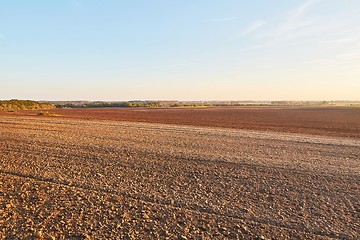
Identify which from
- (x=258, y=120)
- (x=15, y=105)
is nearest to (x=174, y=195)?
(x=258, y=120)

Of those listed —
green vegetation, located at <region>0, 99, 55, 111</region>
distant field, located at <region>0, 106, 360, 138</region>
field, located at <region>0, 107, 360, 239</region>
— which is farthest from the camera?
green vegetation, located at <region>0, 99, 55, 111</region>

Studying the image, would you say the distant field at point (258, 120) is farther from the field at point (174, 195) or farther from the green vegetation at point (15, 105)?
the field at point (174, 195)

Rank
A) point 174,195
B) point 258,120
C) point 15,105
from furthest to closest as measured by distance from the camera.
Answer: point 15,105 → point 258,120 → point 174,195

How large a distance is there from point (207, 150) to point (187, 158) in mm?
2039

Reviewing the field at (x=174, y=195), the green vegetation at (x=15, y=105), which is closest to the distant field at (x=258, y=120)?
the green vegetation at (x=15, y=105)

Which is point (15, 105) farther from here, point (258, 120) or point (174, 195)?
point (174, 195)

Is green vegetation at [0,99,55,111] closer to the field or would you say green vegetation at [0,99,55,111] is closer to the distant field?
the distant field

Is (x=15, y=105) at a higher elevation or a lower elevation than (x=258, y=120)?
higher

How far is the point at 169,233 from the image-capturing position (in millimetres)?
4535

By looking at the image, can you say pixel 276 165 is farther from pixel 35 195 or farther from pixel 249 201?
pixel 35 195

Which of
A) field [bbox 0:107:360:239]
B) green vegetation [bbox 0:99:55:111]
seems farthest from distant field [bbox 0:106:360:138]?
field [bbox 0:107:360:239]

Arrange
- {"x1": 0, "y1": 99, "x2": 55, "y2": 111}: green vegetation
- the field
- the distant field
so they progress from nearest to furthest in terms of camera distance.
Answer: the field
the distant field
{"x1": 0, "y1": 99, "x2": 55, "y2": 111}: green vegetation

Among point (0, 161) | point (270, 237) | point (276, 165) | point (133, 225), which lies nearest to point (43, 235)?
point (133, 225)

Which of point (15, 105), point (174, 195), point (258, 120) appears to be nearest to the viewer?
point (174, 195)
